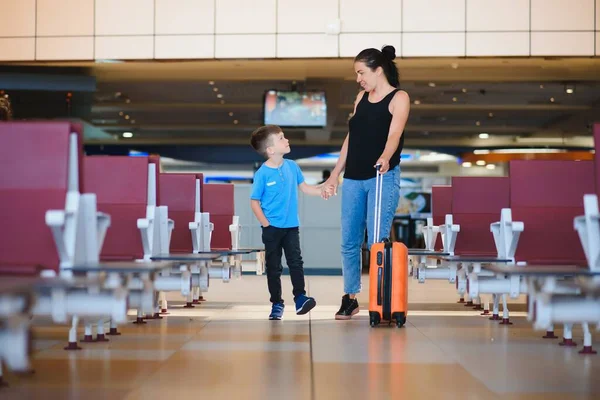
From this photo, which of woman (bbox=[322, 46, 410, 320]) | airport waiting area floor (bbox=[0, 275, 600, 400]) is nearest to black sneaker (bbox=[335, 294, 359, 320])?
airport waiting area floor (bbox=[0, 275, 600, 400])

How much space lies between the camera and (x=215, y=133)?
26188mm

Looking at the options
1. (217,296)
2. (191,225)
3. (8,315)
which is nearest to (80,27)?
(217,296)

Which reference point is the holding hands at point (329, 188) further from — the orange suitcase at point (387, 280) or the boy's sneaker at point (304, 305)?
the boy's sneaker at point (304, 305)

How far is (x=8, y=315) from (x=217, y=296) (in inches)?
291

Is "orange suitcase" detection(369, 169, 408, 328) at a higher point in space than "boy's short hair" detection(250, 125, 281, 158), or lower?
lower

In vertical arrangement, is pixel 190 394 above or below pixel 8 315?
below

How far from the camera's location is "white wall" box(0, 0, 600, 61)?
43.6ft

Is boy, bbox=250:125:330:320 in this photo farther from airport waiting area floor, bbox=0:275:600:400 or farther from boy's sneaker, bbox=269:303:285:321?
airport waiting area floor, bbox=0:275:600:400

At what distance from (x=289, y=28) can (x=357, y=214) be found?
24.9ft

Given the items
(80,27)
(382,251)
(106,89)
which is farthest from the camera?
(106,89)

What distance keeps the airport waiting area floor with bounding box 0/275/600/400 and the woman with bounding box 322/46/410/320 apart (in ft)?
1.91

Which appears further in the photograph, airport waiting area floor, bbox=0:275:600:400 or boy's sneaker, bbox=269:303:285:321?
boy's sneaker, bbox=269:303:285:321

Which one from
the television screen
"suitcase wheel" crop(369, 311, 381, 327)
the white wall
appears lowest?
"suitcase wheel" crop(369, 311, 381, 327)

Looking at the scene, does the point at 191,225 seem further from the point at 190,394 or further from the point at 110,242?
the point at 190,394
